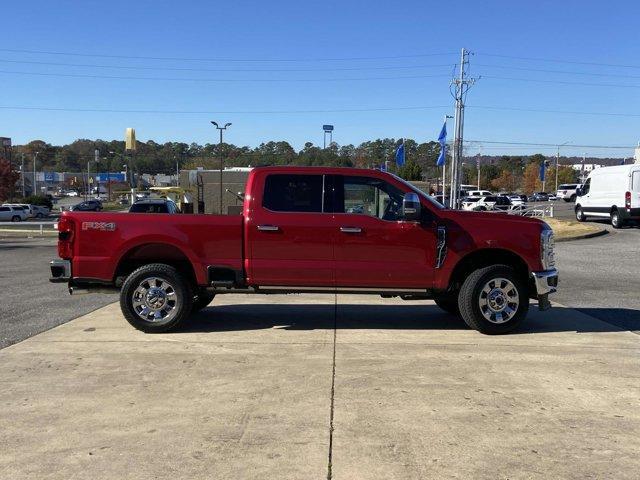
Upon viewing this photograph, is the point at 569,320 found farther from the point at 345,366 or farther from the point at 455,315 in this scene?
the point at 345,366

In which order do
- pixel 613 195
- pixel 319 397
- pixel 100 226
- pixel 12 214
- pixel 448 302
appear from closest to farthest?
1. pixel 319 397
2. pixel 100 226
3. pixel 448 302
4. pixel 613 195
5. pixel 12 214

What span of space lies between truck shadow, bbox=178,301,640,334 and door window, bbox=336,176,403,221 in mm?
1481

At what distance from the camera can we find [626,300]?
950 centimetres

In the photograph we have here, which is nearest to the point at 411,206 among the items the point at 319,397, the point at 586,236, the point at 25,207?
the point at 319,397

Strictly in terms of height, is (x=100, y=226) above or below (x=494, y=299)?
above

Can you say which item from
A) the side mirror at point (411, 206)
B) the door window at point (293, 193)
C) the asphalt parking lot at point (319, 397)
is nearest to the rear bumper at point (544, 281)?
the asphalt parking lot at point (319, 397)

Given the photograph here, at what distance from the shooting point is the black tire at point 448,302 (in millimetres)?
7383

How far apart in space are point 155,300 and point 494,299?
4.04 metres

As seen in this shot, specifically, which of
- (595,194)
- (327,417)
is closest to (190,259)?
(327,417)

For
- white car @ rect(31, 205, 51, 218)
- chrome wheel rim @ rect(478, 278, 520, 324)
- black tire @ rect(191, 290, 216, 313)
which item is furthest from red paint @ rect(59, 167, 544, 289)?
white car @ rect(31, 205, 51, 218)

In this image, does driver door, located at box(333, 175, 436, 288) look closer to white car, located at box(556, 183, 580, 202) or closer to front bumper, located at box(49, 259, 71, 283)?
front bumper, located at box(49, 259, 71, 283)

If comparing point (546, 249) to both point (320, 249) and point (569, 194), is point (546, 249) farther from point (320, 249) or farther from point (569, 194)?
point (569, 194)

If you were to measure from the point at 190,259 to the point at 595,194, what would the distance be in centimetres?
2448

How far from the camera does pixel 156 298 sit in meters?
6.91
